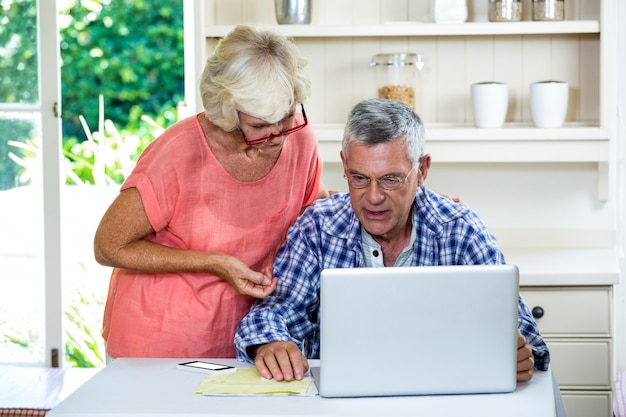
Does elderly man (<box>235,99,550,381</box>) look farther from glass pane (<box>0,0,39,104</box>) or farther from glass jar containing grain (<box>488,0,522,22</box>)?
glass pane (<box>0,0,39,104</box>)

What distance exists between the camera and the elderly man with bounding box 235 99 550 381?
Result: 6.77 feet

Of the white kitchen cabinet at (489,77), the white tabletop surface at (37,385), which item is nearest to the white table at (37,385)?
the white tabletop surface at (37,385)

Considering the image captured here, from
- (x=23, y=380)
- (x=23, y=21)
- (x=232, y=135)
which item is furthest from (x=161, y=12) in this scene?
(x=232, y=135)

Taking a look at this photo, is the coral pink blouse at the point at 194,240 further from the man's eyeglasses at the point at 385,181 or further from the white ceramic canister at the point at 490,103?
the white ceramic canister at the point at 490,103

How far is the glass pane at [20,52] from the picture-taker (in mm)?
3697

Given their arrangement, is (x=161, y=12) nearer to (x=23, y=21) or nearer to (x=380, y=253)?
(x=23, y=21)

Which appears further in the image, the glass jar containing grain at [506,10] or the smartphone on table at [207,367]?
the glass jar containing grain at [506,10]

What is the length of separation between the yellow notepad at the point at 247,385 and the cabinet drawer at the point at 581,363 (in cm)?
133

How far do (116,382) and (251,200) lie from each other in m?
0.60

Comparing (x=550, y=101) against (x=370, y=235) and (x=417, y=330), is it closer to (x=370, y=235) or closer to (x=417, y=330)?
(x=370, y=235)

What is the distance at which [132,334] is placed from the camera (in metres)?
2.30

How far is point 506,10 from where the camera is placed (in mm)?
3256

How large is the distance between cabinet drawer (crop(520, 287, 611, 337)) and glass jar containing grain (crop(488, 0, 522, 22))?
0.94m

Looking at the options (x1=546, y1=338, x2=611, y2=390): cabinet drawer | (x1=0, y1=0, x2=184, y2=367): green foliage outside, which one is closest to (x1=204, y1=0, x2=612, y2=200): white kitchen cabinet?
(x1=546, y1=338, x2=611, y2=390): cabinet drawer
